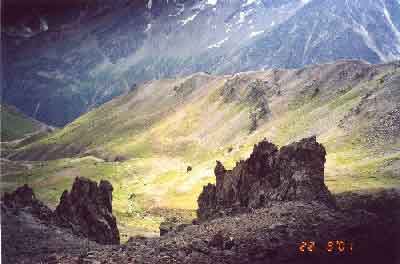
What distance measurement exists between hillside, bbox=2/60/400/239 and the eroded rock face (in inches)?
416

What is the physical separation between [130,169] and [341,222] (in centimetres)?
8264

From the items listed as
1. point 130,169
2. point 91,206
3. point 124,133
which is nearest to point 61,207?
point 91,206

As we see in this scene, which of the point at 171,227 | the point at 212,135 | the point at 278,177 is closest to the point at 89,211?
the point at 171,227

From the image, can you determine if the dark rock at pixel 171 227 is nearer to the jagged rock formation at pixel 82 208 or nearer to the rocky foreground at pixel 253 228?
the rocky foreground at pixel 253 228

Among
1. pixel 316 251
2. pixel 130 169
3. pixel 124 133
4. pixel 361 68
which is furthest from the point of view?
pixel 124 133

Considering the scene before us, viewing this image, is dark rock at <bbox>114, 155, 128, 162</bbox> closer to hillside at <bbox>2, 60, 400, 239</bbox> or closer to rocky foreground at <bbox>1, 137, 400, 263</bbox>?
hillside at <bbox>2, 60, 400, 239</bbox>

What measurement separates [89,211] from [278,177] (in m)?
10.8

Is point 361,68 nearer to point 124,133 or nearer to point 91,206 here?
point 124,133

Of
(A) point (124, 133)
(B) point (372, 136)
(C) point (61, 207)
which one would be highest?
(A) point (124, 133)

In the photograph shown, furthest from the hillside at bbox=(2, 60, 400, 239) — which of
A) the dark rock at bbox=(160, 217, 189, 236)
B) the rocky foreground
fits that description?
the rocky foreground

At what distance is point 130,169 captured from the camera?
340ft
